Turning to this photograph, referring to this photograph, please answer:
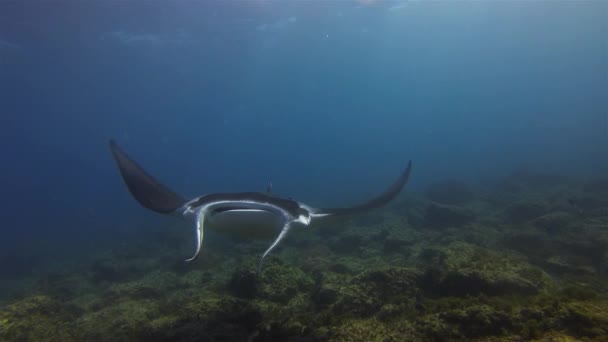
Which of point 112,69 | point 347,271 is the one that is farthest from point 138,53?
point 347,271

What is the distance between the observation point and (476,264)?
3.69m

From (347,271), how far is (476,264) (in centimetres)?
255

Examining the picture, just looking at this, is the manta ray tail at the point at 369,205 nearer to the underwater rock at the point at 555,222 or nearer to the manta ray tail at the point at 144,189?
the manta ray tail at the point at 144,189

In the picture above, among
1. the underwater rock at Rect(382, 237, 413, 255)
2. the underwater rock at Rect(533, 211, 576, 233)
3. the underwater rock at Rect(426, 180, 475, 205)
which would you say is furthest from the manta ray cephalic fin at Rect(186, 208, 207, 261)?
the underwater rock at Rect(426, 180, 475, 205)

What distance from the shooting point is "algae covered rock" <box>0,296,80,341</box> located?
3537mm

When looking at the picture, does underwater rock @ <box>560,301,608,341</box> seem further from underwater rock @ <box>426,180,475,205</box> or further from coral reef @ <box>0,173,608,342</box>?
underwater rock @ <box>426,180,475,205</box>

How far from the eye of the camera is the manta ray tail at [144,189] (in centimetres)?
387

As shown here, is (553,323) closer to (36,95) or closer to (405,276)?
(405,276)

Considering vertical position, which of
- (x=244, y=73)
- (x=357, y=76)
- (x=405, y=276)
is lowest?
(x=405, y=276)

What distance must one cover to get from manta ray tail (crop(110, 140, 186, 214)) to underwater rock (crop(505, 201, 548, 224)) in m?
10.0

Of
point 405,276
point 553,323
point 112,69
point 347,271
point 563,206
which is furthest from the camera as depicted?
point 112,69

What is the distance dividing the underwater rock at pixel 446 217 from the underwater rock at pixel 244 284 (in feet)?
25.1

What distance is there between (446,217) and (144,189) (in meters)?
9.53

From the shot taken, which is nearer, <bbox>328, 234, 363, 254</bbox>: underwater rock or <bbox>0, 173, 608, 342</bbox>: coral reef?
<bbox>0, 173, 608, 342</bbox>: coral reef
